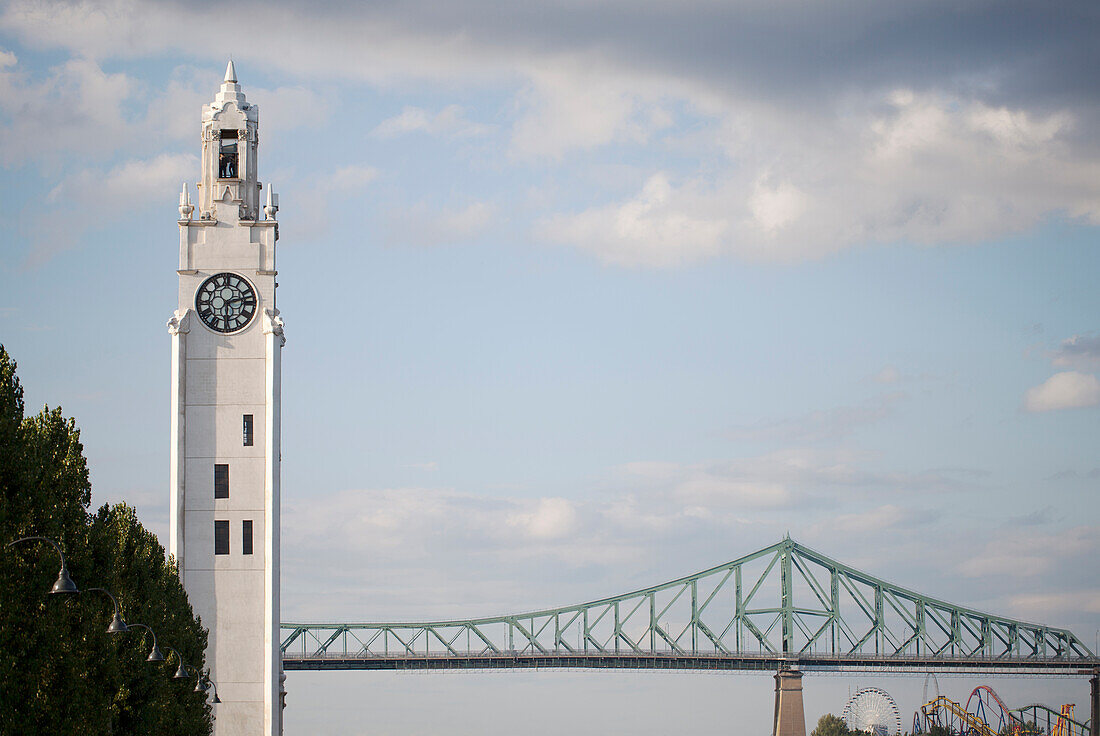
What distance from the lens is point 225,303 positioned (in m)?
96.9

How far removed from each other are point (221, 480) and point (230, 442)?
2.21 metres

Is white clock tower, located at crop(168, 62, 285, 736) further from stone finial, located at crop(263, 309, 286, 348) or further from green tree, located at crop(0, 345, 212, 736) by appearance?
green tree, located at crop(0, 345, 212, 736)

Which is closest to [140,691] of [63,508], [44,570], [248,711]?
[63,508]

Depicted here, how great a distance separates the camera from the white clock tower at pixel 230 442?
92812 millimetres

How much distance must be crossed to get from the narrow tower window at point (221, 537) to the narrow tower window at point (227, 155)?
69.1ft

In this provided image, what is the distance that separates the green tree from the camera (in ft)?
144

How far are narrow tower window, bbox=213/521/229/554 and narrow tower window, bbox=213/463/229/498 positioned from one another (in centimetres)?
164

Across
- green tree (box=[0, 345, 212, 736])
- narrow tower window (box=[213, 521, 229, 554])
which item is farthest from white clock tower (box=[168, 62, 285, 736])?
green tree (box=[0, 345, 212, 736])

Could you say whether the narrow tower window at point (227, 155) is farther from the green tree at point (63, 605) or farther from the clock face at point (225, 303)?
the green tree at point (63, 605)

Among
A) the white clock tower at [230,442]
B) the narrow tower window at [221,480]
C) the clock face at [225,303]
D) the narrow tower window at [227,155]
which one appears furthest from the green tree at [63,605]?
the narrow tower window at [227,155]

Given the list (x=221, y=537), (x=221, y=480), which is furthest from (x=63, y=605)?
(x=221, y=480)

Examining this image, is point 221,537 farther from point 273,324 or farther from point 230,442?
point 273,324

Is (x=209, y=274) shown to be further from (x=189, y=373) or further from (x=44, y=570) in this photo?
(x=44, y=570)

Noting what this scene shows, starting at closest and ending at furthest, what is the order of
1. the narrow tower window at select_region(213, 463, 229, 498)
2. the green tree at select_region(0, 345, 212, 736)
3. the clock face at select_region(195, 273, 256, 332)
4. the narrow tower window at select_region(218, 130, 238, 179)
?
1. the green tree at select_region(0, 345, 212, 736)
2. the narrow tower window at select_region(213, 463, 229, 498)
3. the clock face at select_region(195, 273, 256, 332)
4. the narrow tower window at select_region(218, 130, 238, 179)
